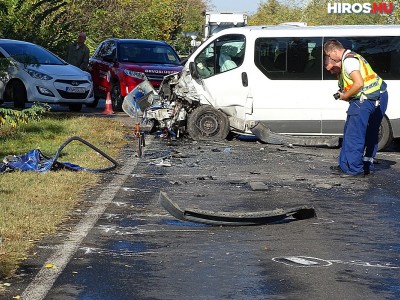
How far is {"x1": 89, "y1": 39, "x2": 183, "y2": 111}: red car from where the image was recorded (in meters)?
24.3

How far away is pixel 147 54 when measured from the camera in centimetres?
2567

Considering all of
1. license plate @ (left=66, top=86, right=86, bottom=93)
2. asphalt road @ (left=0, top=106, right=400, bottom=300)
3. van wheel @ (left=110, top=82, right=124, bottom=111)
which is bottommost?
asphalt road @ (left=0, top=106, right=400, bottom=300)

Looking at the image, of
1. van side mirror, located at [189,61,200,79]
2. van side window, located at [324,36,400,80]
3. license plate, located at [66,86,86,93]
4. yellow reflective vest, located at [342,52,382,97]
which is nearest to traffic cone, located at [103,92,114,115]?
license plate, located at [66,86,86,93]

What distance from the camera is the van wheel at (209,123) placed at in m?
18.0

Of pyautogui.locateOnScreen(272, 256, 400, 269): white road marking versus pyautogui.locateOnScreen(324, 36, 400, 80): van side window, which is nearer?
pyautogui.locateOnScreen(272, 256, 400, 269): white road marking

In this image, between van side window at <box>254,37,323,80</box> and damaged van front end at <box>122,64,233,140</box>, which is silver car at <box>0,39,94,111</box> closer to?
damaged van front end at <box>122,64,233,140</box>

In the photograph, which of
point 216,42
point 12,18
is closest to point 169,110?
point 216,42

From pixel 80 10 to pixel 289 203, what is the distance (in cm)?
2899

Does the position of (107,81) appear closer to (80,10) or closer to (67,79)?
(67,79)

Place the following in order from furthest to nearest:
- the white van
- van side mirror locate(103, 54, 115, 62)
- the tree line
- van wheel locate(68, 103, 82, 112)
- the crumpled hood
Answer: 1. the tree line
2. van side mirror locate(103, 54, 115, 62)
3. van wheel locate(68, 103, 82, 112)
4. the crumpled hood
5. the white van

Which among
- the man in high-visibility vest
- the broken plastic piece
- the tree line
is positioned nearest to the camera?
the broken plastic piece

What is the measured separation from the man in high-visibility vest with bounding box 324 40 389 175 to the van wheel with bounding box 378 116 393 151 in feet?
11.0

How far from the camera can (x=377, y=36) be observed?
1731cm

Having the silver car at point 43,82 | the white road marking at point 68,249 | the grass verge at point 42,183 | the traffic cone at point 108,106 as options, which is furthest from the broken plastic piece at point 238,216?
the traffic cone at point 108,106
